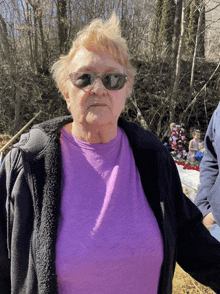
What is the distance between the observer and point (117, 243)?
0.87 meters

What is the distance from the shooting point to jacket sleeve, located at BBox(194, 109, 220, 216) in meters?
1.43

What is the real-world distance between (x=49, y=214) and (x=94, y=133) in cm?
42

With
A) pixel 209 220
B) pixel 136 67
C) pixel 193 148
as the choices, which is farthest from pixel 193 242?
pixel 136 67

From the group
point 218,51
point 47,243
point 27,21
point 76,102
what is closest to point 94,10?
point 27,21

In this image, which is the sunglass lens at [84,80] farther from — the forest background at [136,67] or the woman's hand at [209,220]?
the forest background at [136,67]

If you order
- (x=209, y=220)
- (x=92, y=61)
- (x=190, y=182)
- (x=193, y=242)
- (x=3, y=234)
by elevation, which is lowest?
(x=190, y=182)

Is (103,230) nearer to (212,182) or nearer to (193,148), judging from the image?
(212,182)

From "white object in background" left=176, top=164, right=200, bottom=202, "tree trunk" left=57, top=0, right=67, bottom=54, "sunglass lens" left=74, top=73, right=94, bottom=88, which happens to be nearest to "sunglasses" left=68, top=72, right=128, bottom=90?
"sunglass lens" left=74, top=73, right=94, bottom=88

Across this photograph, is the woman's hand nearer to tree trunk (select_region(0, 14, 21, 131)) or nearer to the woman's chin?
the woman's chin

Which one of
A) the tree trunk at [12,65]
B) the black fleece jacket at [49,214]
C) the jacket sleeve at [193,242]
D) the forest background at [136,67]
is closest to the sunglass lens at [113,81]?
the black fleece jacket at [49,214]

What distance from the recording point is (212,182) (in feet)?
4.71

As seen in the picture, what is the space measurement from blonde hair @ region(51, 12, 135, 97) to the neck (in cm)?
25

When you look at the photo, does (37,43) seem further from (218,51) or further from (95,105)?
(95,105)

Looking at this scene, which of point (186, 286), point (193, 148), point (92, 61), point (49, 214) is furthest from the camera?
point (193, 148)
